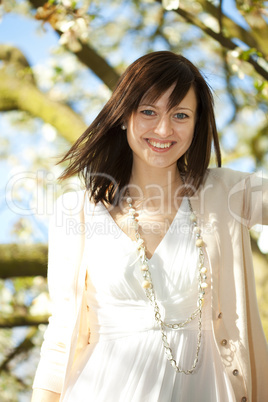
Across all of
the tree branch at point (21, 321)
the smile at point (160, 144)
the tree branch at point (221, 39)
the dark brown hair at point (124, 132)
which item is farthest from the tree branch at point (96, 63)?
the tree branch at point (21, 321)

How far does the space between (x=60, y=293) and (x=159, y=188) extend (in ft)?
1.63

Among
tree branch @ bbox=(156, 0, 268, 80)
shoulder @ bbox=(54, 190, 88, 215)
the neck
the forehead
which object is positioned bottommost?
shoulder @ bbox=(54, 190, 88, 215)

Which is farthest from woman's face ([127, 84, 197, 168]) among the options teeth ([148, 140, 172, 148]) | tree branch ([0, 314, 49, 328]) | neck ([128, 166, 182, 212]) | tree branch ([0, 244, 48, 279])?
tree branch ([0, 314, 49, 328])

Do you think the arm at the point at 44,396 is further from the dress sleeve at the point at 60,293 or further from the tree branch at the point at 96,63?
the tree branch at the point at 96,63

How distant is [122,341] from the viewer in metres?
1.63

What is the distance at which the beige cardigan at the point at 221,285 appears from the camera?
160 centimetres

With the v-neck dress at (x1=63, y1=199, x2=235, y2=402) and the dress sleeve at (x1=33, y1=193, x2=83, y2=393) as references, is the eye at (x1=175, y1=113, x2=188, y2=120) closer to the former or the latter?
the v-neck dress at (x1=63, y1=199, x2=235, y2=402)

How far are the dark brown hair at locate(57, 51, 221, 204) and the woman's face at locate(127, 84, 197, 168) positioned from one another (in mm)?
25

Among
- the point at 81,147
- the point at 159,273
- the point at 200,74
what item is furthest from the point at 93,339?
the point at 200,74

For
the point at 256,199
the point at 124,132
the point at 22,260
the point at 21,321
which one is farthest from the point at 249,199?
the point at 21,321

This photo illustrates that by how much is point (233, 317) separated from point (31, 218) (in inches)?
92.5

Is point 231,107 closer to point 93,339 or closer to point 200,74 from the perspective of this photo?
point 200,74

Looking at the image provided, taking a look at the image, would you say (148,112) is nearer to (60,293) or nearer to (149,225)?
(149,225)

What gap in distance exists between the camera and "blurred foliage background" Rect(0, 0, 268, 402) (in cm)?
234
